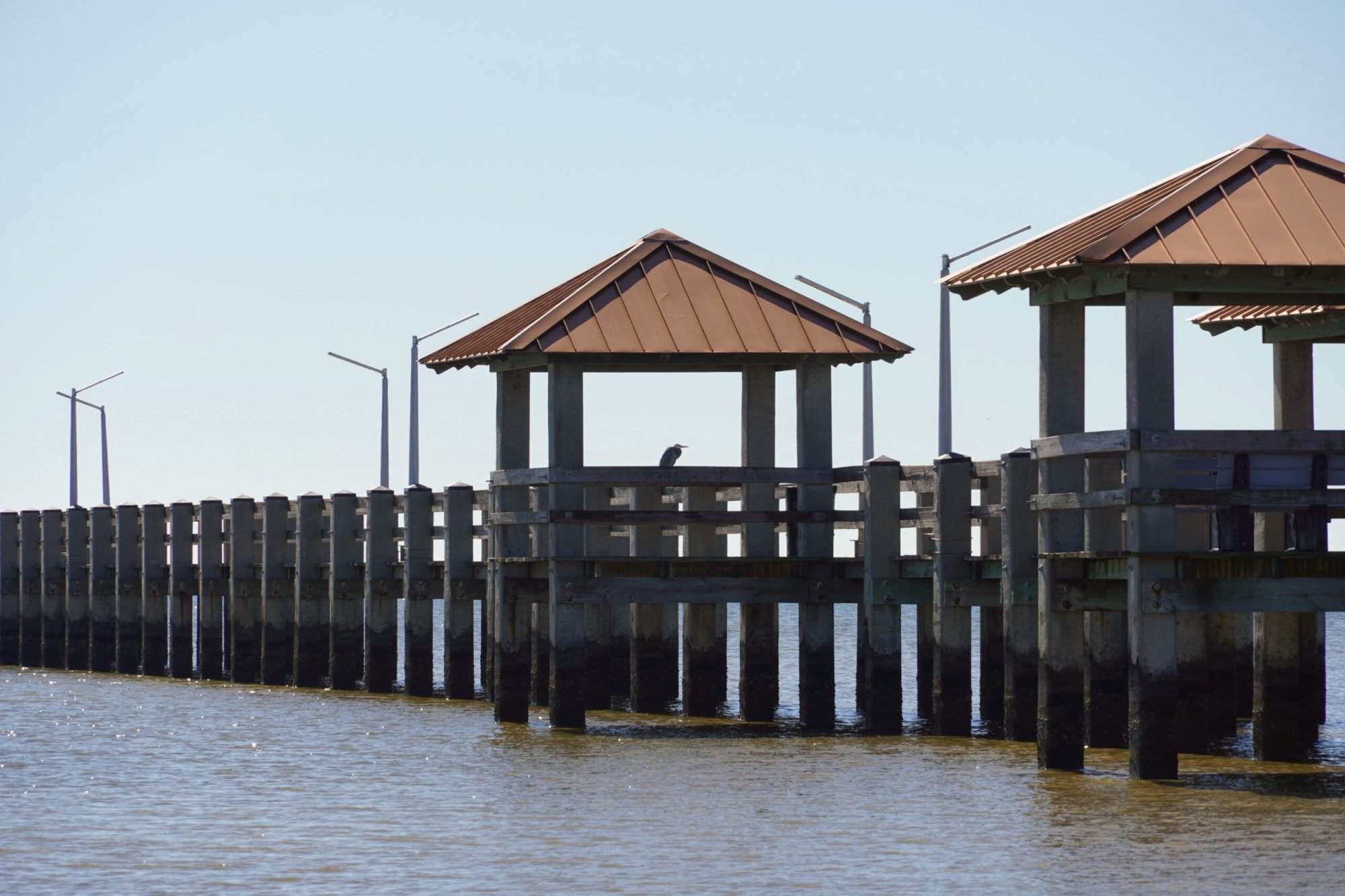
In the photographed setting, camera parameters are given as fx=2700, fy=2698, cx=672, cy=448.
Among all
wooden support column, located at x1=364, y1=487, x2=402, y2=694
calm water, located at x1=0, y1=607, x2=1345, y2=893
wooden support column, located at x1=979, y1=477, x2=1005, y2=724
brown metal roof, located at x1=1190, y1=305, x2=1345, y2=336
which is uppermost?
brown metal roof, located at x1=1190, y1=305, x2=1345, y2=336

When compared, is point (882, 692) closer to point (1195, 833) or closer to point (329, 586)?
point (1195, 833)

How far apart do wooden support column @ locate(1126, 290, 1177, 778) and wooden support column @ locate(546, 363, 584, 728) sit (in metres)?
7.97

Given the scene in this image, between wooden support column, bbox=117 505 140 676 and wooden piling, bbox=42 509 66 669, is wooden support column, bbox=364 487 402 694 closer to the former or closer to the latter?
wooden support column, bbox=117 505 140 676

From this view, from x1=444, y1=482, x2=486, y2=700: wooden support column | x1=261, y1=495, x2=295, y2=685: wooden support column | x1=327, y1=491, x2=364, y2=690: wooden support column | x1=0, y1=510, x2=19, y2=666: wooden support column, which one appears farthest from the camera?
x1=0, y1=510, x2=19, y2=666: wooden support column

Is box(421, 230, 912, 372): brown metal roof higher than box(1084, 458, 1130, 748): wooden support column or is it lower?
higher

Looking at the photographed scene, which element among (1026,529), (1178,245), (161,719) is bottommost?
(161,719)

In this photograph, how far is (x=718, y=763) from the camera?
83.9 feet

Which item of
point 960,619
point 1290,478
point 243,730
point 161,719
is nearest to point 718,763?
point 960,619

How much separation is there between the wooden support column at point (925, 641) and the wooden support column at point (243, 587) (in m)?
12.9

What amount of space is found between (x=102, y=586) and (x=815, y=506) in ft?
73.9

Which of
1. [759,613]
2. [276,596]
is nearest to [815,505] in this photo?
[759,613]

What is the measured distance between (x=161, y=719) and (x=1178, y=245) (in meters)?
17.1

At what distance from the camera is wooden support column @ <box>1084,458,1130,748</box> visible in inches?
927

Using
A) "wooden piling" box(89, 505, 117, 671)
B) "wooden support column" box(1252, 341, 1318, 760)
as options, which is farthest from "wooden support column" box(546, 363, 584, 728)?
"wooden piling" box(89, 505, 117, 671)
